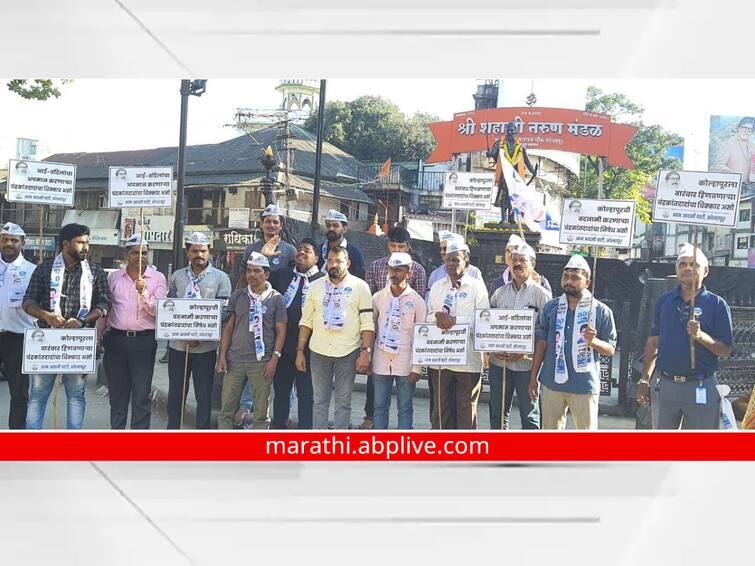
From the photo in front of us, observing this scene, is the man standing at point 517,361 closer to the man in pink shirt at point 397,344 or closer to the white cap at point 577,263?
the white cap at point 577,263

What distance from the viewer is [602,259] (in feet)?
13.9

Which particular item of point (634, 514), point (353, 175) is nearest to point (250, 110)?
point (353, 175)

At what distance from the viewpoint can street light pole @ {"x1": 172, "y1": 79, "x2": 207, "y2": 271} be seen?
4.25m

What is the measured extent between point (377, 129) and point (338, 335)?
119 centimetres

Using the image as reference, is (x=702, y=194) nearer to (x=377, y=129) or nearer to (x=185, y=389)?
(x=377, y=129)

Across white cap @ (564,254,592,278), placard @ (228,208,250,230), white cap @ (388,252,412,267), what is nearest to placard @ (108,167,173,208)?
placard @ (228,208,250,230)

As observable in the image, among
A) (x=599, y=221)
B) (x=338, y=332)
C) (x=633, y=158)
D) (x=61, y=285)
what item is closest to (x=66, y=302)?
(x=61, y=285)

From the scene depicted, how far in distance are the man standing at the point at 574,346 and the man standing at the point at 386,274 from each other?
28.4 inches

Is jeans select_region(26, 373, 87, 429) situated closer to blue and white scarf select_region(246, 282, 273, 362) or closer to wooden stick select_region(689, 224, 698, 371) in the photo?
blue and white scarf select_region(246, 282, 273, 362)

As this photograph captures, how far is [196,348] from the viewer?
4.59 m

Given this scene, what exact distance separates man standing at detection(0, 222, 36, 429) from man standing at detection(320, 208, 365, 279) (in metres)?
1.73

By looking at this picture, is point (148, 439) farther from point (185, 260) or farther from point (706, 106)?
point (706, 106)

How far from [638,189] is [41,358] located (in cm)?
339

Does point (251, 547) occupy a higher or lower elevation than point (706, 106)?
lower
